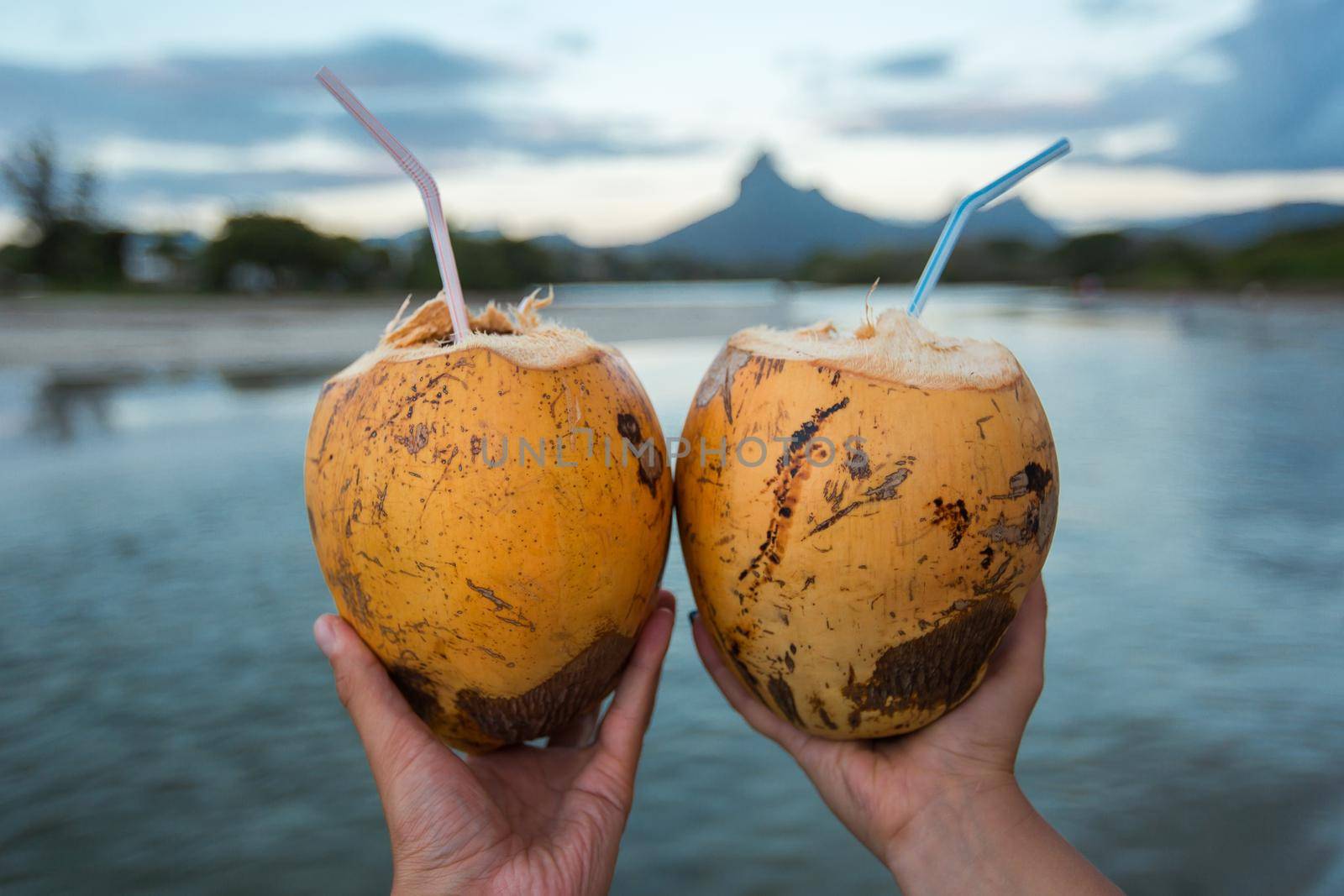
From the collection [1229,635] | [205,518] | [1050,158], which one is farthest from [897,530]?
[205,518]

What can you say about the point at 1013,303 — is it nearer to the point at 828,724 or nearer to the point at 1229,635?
the point at 1229,635

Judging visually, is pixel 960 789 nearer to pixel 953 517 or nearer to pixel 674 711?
pixel 953 517

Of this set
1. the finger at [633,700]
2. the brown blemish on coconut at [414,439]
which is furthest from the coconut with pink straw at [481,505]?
the finger at [633,700]

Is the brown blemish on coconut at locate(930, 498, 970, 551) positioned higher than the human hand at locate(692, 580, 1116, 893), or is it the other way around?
the brown blemish on coconut at locate(930, 498, 970, 551)

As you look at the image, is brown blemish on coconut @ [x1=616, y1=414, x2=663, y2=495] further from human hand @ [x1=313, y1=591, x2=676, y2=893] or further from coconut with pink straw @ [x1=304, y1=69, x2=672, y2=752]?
human hand @ [x1=313, y1=591, x2=676, y2=893]

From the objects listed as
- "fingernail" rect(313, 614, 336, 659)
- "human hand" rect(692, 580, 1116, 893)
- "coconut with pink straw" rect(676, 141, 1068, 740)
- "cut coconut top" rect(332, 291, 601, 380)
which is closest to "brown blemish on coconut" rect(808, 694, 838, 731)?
"coconut with pink straw" rect(676, 141, 1068, 740)
